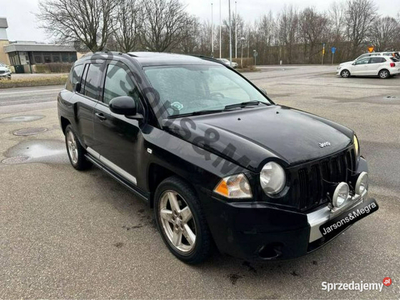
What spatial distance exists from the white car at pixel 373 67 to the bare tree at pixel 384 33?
149 ft

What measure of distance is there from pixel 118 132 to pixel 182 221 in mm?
1308

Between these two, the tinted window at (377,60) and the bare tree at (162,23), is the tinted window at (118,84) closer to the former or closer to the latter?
the tinted window at (377,60)

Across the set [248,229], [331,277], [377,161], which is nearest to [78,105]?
[248,229]

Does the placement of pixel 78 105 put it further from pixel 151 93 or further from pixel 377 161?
pixel 377 161

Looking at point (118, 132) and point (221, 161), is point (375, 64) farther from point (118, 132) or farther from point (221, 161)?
point (221, 161)

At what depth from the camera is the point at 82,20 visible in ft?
99.0

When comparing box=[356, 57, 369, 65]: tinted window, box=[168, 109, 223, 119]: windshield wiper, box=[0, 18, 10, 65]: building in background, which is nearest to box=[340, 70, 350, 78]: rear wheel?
box=[356, 57, 369, 65]: tinted window

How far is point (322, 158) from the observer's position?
2.51 meters

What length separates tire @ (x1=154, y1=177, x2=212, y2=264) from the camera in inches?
100

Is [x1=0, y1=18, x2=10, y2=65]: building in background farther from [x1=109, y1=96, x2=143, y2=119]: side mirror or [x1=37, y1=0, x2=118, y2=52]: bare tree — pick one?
[x1=109, y1=96, x2=143, y2=119]: side mirror

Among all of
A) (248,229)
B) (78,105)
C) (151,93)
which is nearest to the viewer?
(248,229)

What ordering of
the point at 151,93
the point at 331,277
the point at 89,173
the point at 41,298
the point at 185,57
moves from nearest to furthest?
the point at 41,298
the point at 331,277
the point at 151,93
the point at 185,57
the point at 89,173

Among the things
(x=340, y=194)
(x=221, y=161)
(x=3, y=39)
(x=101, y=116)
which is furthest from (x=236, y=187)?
(x=3, y=39)

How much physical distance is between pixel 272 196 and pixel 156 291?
1171 mm
